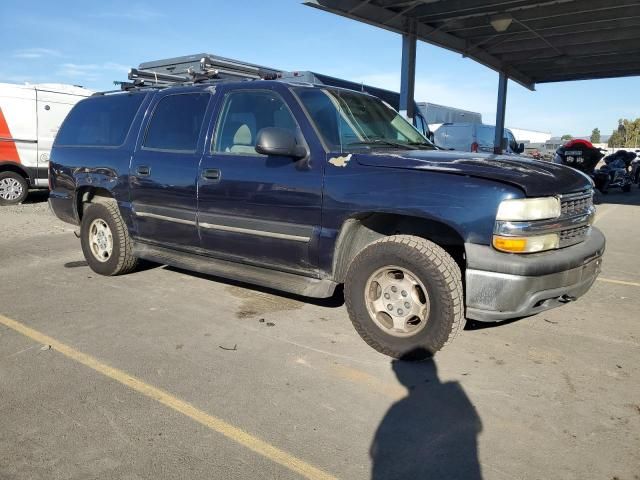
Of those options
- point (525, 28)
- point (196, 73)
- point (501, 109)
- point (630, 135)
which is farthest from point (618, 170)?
point (630, 135)

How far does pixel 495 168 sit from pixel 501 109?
1698 cm

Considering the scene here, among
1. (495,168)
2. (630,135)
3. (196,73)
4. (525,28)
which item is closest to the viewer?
(495,168)

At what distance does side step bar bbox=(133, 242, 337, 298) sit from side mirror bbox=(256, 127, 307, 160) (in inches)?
37.8

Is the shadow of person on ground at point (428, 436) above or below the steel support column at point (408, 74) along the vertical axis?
below

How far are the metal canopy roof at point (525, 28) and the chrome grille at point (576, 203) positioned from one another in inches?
308

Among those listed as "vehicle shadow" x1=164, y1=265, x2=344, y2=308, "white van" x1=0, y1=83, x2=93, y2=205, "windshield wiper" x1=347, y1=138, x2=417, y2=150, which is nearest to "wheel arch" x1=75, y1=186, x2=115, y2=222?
"vehicle shadow" x1=164, y1=265, x2=344, y2=308

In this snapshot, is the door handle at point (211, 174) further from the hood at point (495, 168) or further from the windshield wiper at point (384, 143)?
the hood at point (495, 168)

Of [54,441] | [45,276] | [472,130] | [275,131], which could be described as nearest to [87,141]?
[45,276]

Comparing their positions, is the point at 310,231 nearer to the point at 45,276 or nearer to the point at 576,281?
the point at 576,281

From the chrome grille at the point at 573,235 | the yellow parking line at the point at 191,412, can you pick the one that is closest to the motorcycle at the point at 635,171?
the chrome grille at the point at 573,235

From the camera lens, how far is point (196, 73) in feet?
17.6

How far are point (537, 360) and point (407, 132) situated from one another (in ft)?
7.26

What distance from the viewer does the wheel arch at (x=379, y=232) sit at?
3631 mm

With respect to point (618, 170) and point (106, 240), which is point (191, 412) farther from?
point (618, 170)
